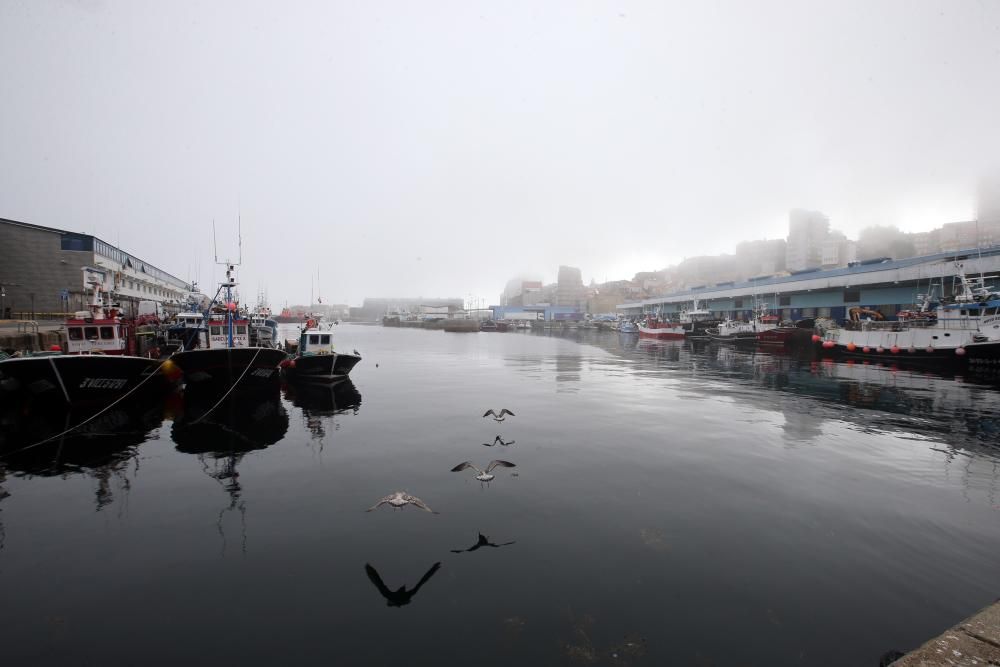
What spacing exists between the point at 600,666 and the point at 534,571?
204 cm

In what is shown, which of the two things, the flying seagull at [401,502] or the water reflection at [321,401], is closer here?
the flying seagull at [401,502]

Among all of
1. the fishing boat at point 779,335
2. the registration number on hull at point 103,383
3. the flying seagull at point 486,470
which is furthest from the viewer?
the fishing boat at point 779,335

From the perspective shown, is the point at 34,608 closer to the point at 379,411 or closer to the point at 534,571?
the point at 534,571

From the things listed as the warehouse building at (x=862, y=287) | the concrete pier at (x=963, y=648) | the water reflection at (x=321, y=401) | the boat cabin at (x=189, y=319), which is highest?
the warehouse building at (x=862, y=287)

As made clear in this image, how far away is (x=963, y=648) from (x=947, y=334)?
46160 millimetres

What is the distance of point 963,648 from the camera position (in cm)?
419

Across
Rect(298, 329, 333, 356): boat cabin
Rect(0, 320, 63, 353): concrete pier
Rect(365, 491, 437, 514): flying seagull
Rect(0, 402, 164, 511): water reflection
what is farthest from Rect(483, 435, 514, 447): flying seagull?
Rect(0, 320, 63, 353): concrete pier

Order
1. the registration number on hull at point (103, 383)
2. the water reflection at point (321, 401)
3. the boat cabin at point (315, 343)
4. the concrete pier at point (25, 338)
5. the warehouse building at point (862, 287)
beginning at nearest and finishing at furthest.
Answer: the water reflection at point (321, 401), the registration number on hull at point (103, 383), the concrete pier at point (25, 338), the boat cabin at point (315, 343), the warehouse building at point (862, 287)

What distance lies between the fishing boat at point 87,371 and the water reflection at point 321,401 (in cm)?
707

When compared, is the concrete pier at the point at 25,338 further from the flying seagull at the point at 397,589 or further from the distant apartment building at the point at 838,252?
the distant apartment building at the point at 838,252

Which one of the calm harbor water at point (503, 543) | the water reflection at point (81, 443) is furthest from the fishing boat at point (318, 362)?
the calm harbor water at point (503, 543)

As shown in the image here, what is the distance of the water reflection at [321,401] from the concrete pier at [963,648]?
16.1 m

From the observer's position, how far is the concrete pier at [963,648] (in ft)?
13.2

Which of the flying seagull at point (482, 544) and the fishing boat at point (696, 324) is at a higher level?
the fishing boat at point (696, 324)
